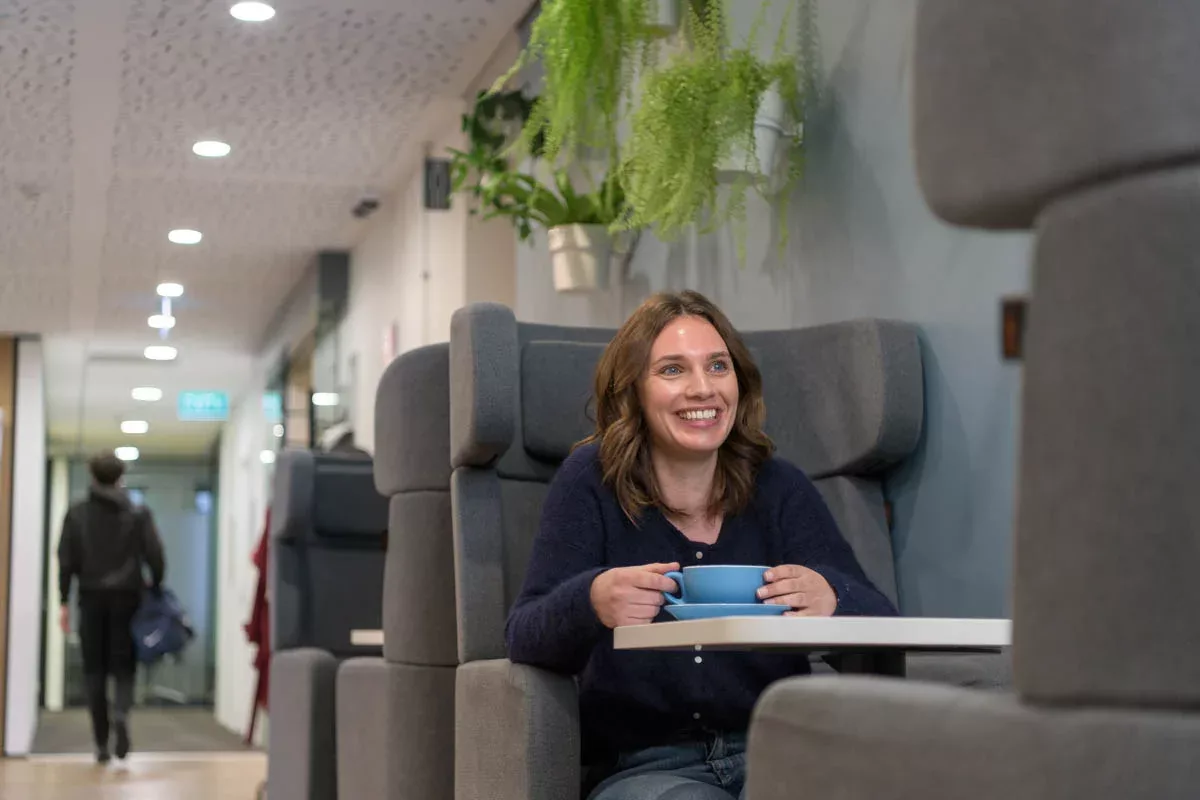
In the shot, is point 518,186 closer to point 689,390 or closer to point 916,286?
point 916,286

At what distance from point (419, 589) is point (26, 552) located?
8.91 meters

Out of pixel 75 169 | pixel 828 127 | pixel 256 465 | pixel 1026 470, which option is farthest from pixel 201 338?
pixel 1026 470

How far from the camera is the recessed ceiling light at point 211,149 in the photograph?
23.6 ft

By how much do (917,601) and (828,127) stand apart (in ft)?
3.35

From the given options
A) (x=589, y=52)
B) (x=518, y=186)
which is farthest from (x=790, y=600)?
(x=518, y=186)

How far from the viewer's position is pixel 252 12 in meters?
5.62

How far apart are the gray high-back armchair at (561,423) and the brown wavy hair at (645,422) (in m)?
0.36

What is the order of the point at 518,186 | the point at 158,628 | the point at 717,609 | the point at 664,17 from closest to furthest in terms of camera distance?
the point at 717,609
the point at 664,17
the point at 518,186
the point at 158,628

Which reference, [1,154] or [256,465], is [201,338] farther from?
[1,154]

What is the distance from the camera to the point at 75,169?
7484 mm

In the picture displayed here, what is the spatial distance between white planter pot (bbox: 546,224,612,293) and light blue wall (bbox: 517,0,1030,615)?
77 cm

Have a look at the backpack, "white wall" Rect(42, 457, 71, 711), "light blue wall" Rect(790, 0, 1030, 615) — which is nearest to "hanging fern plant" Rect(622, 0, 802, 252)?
"light blue wall" Rect(790, 0, 1030, 615)

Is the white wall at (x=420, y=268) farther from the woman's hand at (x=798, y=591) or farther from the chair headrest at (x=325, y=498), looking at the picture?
the woman's hand at (x=798, y=591)

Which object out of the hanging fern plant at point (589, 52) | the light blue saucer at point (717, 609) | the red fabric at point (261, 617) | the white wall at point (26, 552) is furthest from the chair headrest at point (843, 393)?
the white wall at point (26, 552)
